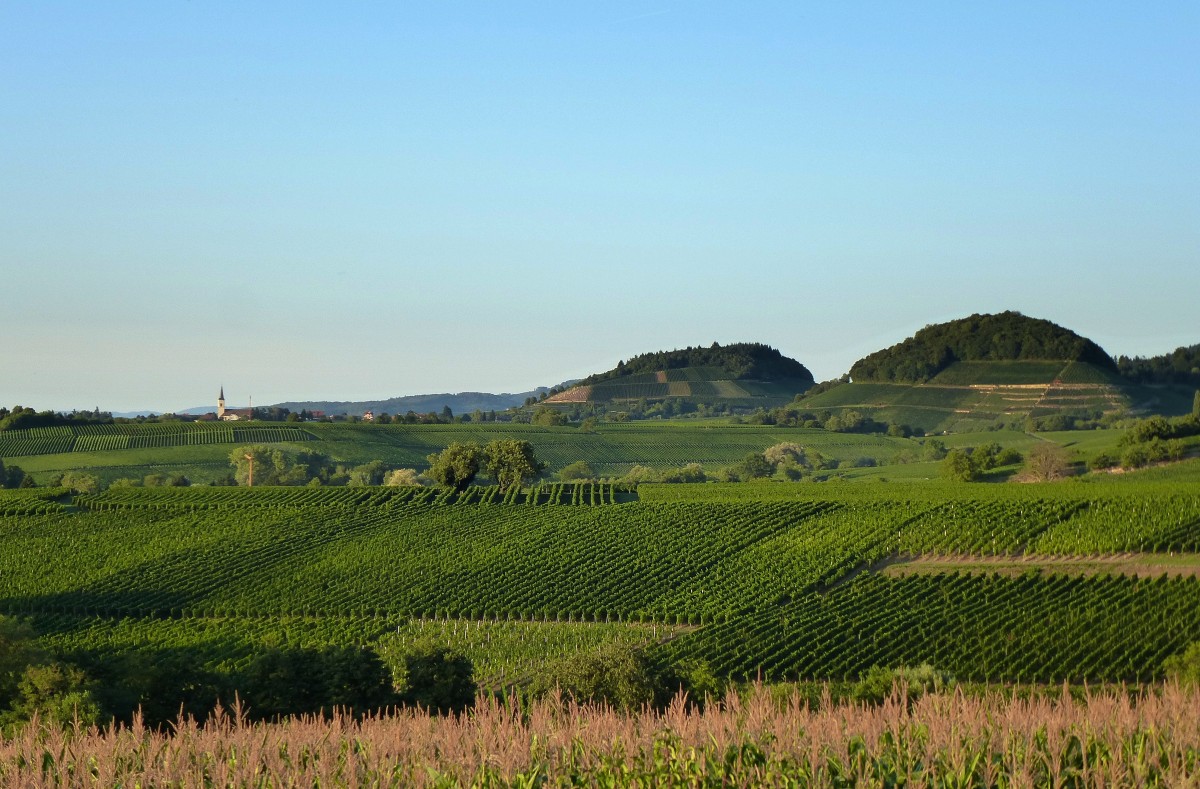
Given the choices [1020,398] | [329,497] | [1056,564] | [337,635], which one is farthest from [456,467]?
[1020,398]

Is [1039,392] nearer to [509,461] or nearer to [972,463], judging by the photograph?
[972,463]

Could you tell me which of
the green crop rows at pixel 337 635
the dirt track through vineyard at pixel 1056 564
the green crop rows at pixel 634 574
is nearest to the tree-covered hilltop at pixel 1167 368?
the green crop rows at pixel 634 574

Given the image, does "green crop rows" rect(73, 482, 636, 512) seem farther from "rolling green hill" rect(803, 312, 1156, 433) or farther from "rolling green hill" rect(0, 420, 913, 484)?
"rolling green hill" rect(803, 312, 1156, 433)

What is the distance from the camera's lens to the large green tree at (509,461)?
4203 inches

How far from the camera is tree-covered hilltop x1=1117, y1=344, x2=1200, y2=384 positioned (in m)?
165

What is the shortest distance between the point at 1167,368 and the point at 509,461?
10708cm

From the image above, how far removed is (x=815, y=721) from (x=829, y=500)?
69.6 meters

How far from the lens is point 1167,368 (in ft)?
563

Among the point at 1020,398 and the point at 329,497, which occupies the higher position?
the point at 1020,398

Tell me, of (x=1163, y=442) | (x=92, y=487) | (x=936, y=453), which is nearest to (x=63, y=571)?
(x=92, y=487)

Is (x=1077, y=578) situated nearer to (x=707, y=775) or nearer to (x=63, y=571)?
(x=707, y=775)

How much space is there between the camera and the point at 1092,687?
45062 millimetres

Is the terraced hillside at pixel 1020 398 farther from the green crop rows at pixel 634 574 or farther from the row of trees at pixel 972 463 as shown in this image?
the green crop rows at pixel 634 574

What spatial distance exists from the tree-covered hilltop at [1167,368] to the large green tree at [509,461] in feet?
332
